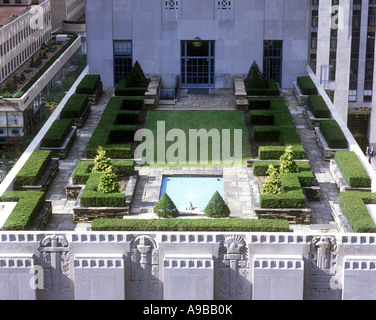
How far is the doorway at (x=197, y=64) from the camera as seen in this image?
60.3 meters

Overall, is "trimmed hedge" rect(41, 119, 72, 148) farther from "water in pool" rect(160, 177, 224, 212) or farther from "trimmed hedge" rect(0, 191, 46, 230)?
"trimmed hedge" rect(0, 191, 46, 230)

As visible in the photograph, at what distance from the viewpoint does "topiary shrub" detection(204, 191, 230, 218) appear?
37844mm

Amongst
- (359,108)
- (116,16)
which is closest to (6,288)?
(116,16)

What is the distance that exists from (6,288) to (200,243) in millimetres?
8586

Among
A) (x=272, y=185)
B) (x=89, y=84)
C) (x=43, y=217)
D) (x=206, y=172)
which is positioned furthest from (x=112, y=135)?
(x=272, y=185)

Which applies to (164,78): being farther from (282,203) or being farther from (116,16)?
(282,203)

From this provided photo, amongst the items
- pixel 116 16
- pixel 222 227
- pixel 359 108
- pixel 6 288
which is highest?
pixel 116 16

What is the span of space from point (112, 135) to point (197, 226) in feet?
45.1

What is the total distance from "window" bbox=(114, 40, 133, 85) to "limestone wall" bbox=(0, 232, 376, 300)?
27.4 metres

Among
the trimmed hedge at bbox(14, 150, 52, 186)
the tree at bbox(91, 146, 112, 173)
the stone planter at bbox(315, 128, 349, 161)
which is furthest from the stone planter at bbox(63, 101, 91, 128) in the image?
the stone planter at bbox(315, 128, 349, 161)

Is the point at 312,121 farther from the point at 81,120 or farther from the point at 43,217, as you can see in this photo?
the point at 43,217

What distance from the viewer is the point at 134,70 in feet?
190

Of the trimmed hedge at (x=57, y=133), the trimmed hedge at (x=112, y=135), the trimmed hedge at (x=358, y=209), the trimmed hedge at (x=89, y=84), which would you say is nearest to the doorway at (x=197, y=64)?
the trimmed hedge at (x=89, y=84)

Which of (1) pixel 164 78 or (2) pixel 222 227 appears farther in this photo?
(1) pixel 164 78
